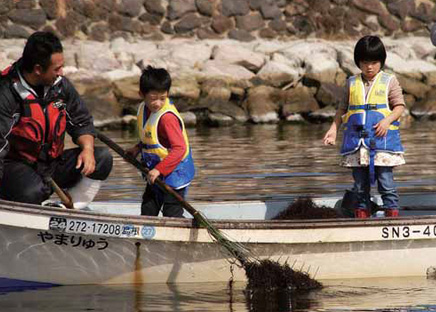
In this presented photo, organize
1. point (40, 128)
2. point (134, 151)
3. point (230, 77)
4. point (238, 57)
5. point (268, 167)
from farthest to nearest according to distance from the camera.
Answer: point (238, 57)
point (230, 77)
point (268, 167)
point (134, 151)
point (40, 128)

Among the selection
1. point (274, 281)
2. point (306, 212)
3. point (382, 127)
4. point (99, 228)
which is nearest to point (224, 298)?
point (274, 281)

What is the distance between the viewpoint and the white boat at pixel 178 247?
8352 millimetres

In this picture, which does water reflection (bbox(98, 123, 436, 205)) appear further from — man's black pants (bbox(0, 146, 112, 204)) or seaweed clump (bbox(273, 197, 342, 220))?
man's black pants (bbox(0, 146, 112, 204))

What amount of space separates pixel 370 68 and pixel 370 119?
0.37 m

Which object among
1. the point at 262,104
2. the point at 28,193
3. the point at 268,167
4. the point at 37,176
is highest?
the point at 37,176

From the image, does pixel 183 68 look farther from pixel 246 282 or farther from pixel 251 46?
pixel 246 282

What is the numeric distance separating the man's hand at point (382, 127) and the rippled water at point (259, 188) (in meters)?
1.05

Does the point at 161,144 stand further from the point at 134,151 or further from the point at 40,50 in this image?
the point at 40,50

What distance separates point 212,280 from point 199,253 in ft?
0.73

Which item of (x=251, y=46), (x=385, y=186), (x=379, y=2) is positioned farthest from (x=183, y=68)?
(x=385, y=186)

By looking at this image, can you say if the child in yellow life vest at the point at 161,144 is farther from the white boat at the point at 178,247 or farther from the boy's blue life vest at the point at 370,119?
the boy's blue life vest at the point at 370,119

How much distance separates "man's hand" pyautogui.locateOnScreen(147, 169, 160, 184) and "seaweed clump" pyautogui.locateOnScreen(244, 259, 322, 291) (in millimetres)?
849

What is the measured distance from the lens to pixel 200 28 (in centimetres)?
2525

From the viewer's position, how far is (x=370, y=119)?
925 cm
